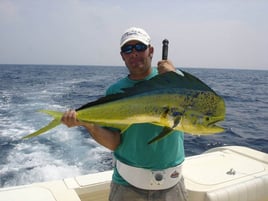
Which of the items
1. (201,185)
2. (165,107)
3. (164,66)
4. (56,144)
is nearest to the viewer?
(165,107)

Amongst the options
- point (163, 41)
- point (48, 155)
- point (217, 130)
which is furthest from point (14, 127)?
point (217, 130)

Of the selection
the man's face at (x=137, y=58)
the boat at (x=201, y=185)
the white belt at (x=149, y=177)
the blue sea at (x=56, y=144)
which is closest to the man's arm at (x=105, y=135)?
the white belt at (x=149, y=177)

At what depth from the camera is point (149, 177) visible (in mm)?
2021

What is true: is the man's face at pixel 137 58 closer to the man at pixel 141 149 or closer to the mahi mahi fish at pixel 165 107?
the man at pixel 141 149

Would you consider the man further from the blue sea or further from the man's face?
the blue sea

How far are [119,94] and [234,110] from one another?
13.9 meters

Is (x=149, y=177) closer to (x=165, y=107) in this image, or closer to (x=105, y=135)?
(x=105, y=135)

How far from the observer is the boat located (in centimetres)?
289

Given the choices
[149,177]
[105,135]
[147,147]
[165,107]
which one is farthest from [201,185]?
[165,107]

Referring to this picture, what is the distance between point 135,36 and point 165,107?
1.83 ft

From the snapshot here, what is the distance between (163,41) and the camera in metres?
2.30

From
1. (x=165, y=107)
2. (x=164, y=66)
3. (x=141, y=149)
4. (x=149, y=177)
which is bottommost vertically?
(x=149, y=177)

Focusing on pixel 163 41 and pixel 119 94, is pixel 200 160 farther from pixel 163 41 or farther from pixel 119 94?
pixel 119 94

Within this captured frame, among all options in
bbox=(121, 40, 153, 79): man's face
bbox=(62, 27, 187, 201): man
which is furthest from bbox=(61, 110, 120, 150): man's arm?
bbox=(121, 40, 153, 79): man's face
